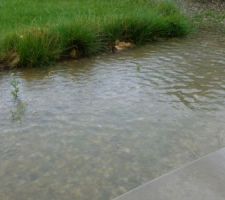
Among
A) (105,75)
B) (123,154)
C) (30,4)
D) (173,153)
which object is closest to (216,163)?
(173,153)

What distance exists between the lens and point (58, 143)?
3043mm

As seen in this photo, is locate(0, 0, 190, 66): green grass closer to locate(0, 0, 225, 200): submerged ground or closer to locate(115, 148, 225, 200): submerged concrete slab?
locate(0, 0, 225, 200): submerged ground

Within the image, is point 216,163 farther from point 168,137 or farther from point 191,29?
point 191,29

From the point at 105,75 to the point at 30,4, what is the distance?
449cm

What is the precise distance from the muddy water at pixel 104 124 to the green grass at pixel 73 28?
0.28 m

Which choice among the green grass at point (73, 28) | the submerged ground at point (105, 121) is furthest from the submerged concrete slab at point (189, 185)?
the green grass at point (73, 28)

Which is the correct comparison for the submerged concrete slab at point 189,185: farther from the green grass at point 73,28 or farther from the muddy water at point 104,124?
the green grass at point 73,28

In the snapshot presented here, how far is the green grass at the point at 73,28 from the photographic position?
16.3ft

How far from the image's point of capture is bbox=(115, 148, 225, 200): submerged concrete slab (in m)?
2.09

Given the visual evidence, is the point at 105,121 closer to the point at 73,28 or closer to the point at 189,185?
the point at 189,185

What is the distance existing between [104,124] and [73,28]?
2320 millimetres

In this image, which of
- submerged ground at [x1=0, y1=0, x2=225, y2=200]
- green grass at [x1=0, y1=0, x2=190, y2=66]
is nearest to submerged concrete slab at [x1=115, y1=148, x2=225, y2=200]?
submerged ground at [x1=0, y1=0, x2=225, y2=200]

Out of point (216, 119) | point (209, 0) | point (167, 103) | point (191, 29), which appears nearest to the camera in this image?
point (216, 119)

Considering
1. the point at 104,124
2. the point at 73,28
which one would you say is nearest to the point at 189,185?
the point at 104,124
